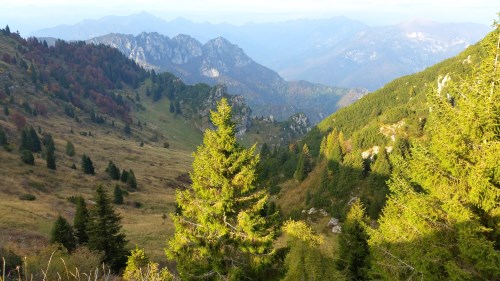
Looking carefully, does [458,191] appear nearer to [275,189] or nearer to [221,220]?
[221,220]

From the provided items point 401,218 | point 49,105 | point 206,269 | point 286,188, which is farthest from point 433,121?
point 49,105

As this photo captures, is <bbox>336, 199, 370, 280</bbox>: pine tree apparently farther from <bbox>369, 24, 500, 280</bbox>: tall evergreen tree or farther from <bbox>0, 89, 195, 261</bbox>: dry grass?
<bbox>0, 89, 195, 261</bbox>: dry grass

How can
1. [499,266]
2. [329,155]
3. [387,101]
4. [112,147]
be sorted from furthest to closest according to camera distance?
[387,101], [112,147], [329,155], [499,266]

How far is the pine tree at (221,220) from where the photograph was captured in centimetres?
1712

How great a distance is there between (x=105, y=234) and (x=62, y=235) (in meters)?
4.86

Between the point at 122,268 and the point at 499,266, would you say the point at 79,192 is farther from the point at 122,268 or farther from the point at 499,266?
the point at 499,266

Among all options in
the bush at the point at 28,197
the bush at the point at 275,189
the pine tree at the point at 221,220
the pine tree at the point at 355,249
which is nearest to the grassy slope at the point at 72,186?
the bush at the point at 28,197

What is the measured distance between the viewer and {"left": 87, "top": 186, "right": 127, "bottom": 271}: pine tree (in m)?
33.6

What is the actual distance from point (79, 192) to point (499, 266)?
76.1 meters

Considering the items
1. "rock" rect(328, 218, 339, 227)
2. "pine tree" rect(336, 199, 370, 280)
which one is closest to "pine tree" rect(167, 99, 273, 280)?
"pine tree" rect(336, 199, 370, 280)

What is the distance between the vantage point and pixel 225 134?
17578mm

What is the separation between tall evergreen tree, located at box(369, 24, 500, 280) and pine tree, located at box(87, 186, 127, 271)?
28.7m

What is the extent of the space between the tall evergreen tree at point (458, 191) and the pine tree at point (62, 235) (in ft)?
108

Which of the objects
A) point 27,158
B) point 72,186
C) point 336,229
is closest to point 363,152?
point 336,229
